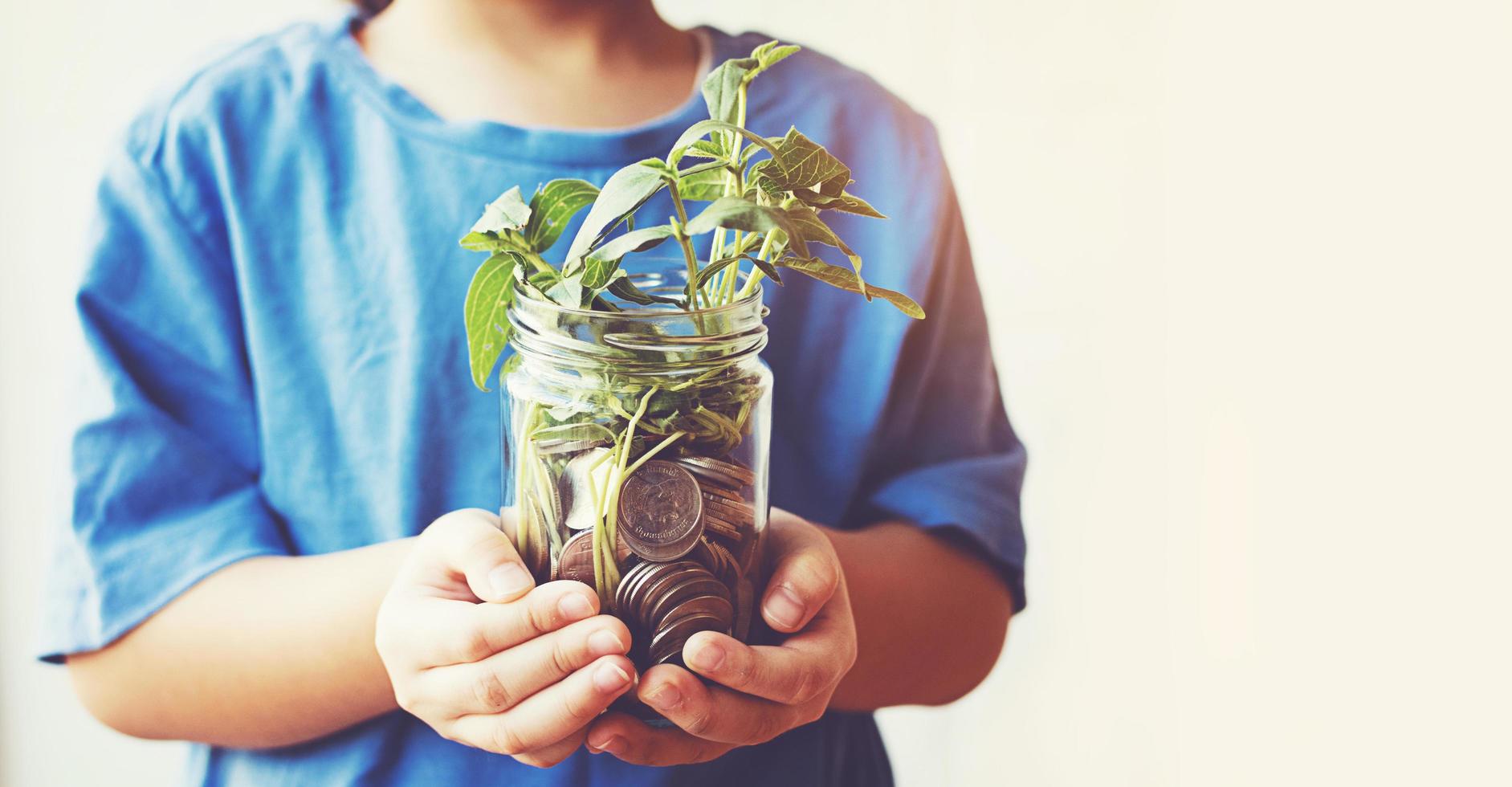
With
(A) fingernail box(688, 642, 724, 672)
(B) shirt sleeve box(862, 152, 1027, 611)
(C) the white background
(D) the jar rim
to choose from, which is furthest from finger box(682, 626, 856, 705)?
(C) the white background

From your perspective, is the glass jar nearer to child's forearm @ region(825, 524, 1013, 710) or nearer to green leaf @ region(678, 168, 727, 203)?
green leaf @ region(678, 168, 727, 203)

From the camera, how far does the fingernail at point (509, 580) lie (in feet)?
1.32

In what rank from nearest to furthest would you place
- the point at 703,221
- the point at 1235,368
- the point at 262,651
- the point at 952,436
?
the point at 703,221, the point at 262,651, the point at 952,436, the point at 1235,368

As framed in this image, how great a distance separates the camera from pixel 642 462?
1.25 ft

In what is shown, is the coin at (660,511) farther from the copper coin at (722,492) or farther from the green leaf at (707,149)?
the green leaf at (707,149)

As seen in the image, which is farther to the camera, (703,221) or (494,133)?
(494,133)

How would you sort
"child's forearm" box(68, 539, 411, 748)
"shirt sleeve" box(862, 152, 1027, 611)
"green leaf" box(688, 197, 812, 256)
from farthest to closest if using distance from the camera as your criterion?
"shirt sleeve" box(862, 152, 1027, 611), "child's forearm" box(68, 539, 411, 748), "green leaf" box(688, 197, 812, 256)

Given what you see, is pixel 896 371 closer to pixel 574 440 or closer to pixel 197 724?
pixel 574 440

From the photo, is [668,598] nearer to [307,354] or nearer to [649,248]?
[649,248]

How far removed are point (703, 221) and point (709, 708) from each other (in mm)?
184

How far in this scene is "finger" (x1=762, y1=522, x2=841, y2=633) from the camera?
0.43m

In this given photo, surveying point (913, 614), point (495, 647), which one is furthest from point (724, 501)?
point (913, 614)

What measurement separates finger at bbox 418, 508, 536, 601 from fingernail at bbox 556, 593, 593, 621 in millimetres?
24

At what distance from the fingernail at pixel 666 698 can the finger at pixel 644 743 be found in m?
0.03
